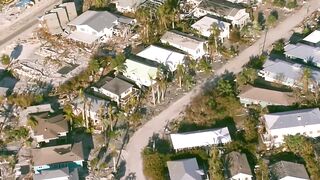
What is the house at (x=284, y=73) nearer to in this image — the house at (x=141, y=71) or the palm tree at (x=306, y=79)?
the palm tree at (x=306, y=79)

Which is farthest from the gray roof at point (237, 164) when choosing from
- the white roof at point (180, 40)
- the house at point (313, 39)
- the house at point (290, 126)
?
the house at point (313, 39)

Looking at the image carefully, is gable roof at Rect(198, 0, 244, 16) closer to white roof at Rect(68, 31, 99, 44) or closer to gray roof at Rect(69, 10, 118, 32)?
gray roof at Rect(69, 10, 118, 32)

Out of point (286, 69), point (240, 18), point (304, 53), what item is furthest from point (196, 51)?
point (304, 53)

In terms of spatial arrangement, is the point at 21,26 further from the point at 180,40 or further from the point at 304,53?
the point at 304,53

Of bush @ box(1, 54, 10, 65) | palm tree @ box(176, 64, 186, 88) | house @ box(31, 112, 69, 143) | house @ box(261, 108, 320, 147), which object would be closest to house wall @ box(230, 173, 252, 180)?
house @ box(261, 108, 320, 147)

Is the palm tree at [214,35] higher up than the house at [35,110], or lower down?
higher up

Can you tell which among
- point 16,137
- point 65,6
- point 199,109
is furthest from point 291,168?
point 65,6
